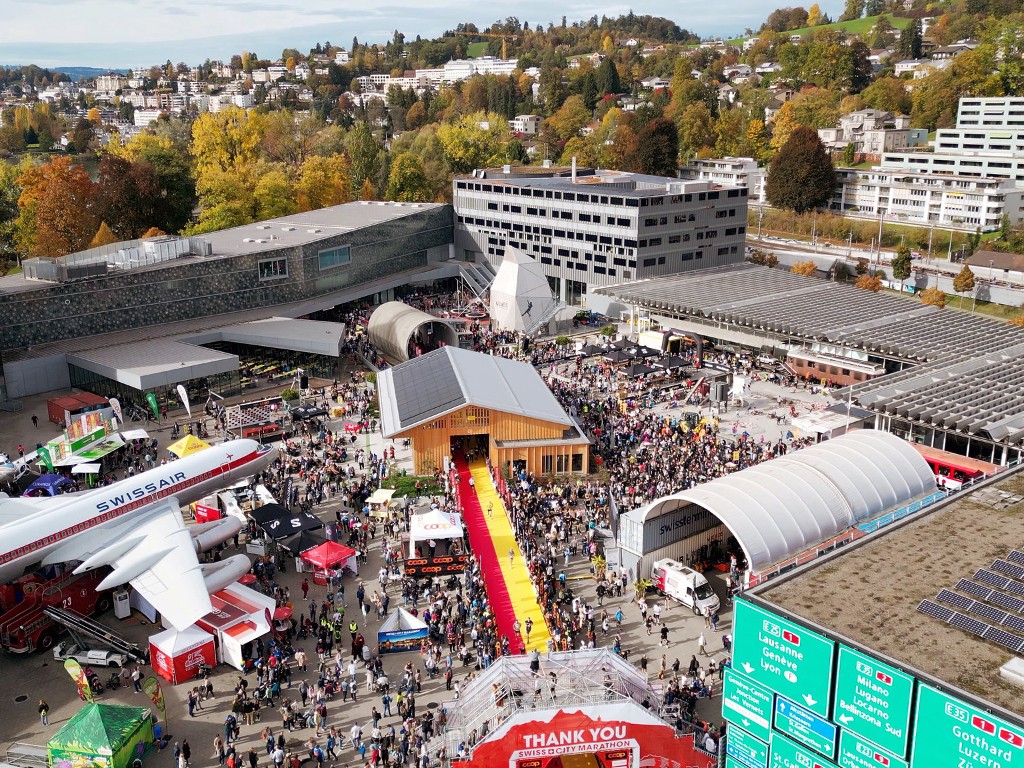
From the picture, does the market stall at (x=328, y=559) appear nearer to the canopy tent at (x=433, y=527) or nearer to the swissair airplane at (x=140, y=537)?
the canopy tent at (x=433, y=527)

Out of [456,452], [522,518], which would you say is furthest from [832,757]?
[456,452]

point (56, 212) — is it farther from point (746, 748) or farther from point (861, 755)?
point (861, 755)

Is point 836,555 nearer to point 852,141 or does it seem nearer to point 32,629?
point 32,629

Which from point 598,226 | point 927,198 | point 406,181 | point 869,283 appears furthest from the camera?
point 406,181

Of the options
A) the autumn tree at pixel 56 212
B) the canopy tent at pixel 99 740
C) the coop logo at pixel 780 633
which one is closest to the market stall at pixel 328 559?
the canopy tent at pixel 99 740

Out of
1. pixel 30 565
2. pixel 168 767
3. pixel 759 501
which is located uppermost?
pixel 759 501

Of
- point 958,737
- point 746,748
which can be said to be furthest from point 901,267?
point 958,737
